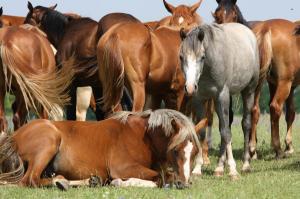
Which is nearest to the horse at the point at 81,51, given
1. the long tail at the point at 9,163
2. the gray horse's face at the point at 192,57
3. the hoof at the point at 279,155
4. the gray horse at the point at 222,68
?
the gray horse at the point at 222,68

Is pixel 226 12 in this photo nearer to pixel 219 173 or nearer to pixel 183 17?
pixel 183 17

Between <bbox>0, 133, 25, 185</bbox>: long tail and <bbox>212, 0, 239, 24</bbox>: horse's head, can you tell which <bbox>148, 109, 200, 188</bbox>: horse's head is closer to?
<bbox>0, 133, 25, 185</bbox>: long tail

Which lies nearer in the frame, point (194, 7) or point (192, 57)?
point (192, 57)

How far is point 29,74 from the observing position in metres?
10.3

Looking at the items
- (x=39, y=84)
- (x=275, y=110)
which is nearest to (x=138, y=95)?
(x=39, y=84)

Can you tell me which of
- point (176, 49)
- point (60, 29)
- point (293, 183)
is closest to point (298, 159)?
point (176, 49)

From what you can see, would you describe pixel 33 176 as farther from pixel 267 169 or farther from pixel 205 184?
pixel 267 169

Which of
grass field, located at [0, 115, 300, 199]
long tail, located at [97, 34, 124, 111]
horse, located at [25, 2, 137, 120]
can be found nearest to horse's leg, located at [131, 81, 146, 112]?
long tail, located at [97, 34, 124, 111]

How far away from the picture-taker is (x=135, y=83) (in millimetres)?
10914

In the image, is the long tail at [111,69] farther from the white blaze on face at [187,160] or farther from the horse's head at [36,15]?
the horse's head at [36,15]

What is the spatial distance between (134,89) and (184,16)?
10.5 ft

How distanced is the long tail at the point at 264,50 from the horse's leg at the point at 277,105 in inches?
12.7

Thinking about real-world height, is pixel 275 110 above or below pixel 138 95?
below

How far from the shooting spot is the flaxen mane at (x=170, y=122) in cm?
782
